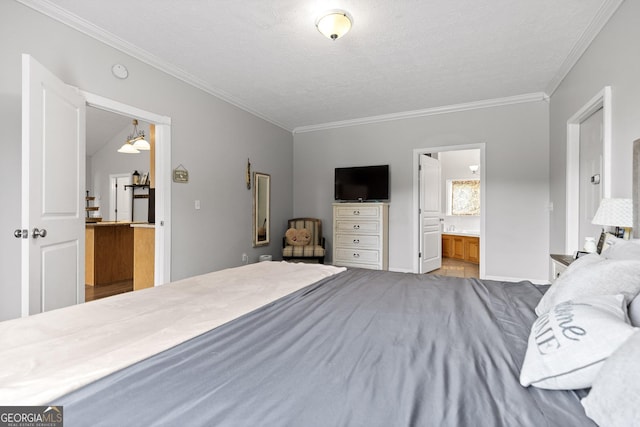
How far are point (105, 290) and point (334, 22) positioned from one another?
4.21 metres

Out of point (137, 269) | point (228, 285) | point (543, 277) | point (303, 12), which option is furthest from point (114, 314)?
point (543, 277)

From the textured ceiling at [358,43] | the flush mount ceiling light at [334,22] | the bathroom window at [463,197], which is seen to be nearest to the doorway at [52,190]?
the textured ceiling at [358,43]

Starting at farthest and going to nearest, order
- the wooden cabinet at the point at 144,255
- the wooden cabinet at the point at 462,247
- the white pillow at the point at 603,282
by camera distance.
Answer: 1. the wooden cabinet at the point at 462,247
2. the wooden cabinet at the point at 144,255
3. the white pillow at the point at 603,282

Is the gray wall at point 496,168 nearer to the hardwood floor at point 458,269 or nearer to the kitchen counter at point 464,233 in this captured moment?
the hardwood floor at point 458,269

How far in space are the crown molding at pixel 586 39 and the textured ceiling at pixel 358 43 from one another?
11mm

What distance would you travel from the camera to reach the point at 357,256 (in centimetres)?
498

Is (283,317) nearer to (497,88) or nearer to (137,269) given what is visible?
(137,269)

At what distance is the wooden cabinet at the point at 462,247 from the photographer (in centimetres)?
652

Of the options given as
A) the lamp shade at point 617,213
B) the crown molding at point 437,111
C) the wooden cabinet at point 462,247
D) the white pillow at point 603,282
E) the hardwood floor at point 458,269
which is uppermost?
the crown molding at point 437,111

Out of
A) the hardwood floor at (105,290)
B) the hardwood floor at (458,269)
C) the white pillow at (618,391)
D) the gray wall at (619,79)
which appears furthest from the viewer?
the hardwood floor at (458,269)

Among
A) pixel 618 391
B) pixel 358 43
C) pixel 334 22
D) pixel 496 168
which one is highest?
pixel 358 43

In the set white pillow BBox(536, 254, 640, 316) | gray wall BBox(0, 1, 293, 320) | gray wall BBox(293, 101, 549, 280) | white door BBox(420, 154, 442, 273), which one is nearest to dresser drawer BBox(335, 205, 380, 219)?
gray wall BBox(293, 101, 549, 280)

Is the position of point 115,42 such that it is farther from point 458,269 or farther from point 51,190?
point 458,269

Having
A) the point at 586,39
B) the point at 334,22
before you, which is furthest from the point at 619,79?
the point at 334,22
